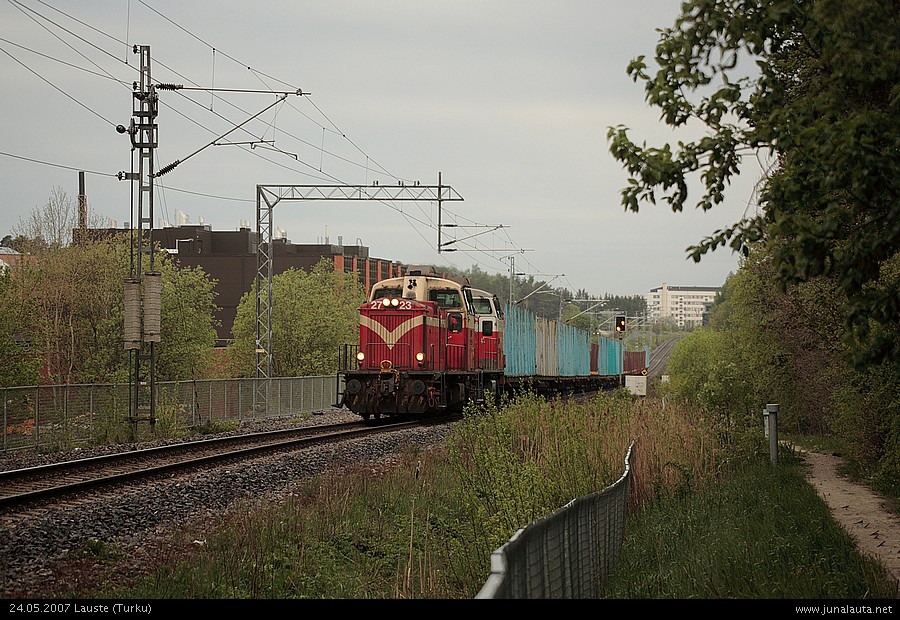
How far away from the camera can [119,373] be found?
52.7 metres

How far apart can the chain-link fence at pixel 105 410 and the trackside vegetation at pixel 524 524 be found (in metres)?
9.11

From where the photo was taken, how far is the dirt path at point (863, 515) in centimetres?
970

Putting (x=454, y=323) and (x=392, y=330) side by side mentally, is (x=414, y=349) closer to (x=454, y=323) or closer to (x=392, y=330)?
(x=392, y=330)

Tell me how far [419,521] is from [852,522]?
5297 millimetres

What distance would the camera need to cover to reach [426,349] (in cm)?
2694

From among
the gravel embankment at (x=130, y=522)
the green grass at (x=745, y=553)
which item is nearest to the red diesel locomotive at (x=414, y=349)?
the gravel embankment at (x=130, y=522)

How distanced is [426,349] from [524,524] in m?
17.6

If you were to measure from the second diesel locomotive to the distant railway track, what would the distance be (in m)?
3.68

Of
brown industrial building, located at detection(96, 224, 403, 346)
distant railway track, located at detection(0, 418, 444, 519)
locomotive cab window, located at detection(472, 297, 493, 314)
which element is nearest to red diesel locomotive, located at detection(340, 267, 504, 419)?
locomotive cab window, located at detection(472, 297, 493, 314)

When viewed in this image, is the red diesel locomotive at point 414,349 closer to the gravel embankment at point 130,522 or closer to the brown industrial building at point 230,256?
the gravel embankment at point 130,522

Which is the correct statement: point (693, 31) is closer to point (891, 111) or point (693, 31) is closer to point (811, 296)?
point (891, 111)

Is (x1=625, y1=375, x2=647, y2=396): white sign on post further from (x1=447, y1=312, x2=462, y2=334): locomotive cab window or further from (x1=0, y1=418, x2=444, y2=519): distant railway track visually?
(x1=0, y1=418, x2=444, y2=519): distant railway track
